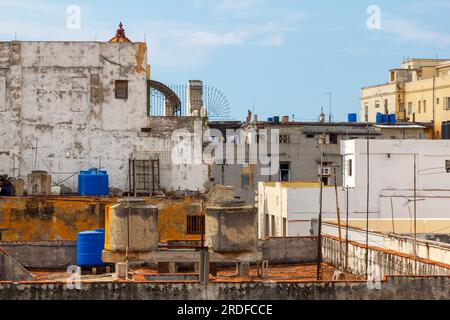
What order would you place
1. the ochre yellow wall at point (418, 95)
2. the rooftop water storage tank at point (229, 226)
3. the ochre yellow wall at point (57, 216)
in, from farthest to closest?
the ochre yellow wall at point (418, 95) → the ochre yellow wall at point (57, 216) → the rooftop water storage tank at point (229, 226)

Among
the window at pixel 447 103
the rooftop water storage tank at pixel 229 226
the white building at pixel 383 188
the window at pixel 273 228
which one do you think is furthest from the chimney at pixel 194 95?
the window at pixel 447 103

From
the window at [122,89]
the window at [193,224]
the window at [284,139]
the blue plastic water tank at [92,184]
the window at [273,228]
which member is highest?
the window at [122,89]

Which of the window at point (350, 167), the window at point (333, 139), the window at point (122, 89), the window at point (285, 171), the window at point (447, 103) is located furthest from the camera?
the window at point (447, 103)

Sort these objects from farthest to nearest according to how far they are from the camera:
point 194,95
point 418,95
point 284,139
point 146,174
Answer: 1. point 418,95
2. point 284,139
3. point 194,95
4. point 146,174

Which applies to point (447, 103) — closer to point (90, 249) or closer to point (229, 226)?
point (90, 249)

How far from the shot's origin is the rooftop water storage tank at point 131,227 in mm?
29375

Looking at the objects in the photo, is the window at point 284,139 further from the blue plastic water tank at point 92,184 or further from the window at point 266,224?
the blue plastic water tank at point 92,184

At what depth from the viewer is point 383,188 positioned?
2219 inches

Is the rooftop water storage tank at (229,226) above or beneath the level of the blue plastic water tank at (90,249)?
above

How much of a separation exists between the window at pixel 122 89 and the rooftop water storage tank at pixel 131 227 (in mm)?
19212

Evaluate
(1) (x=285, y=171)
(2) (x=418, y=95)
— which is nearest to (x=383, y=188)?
(1) (x=285, y=171)

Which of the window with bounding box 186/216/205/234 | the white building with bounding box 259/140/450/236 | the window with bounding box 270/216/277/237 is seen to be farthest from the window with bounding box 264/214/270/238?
the window with bounding box 186/216/205/234

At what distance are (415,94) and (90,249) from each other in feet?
173

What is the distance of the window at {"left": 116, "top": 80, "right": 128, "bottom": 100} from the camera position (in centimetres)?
4844
